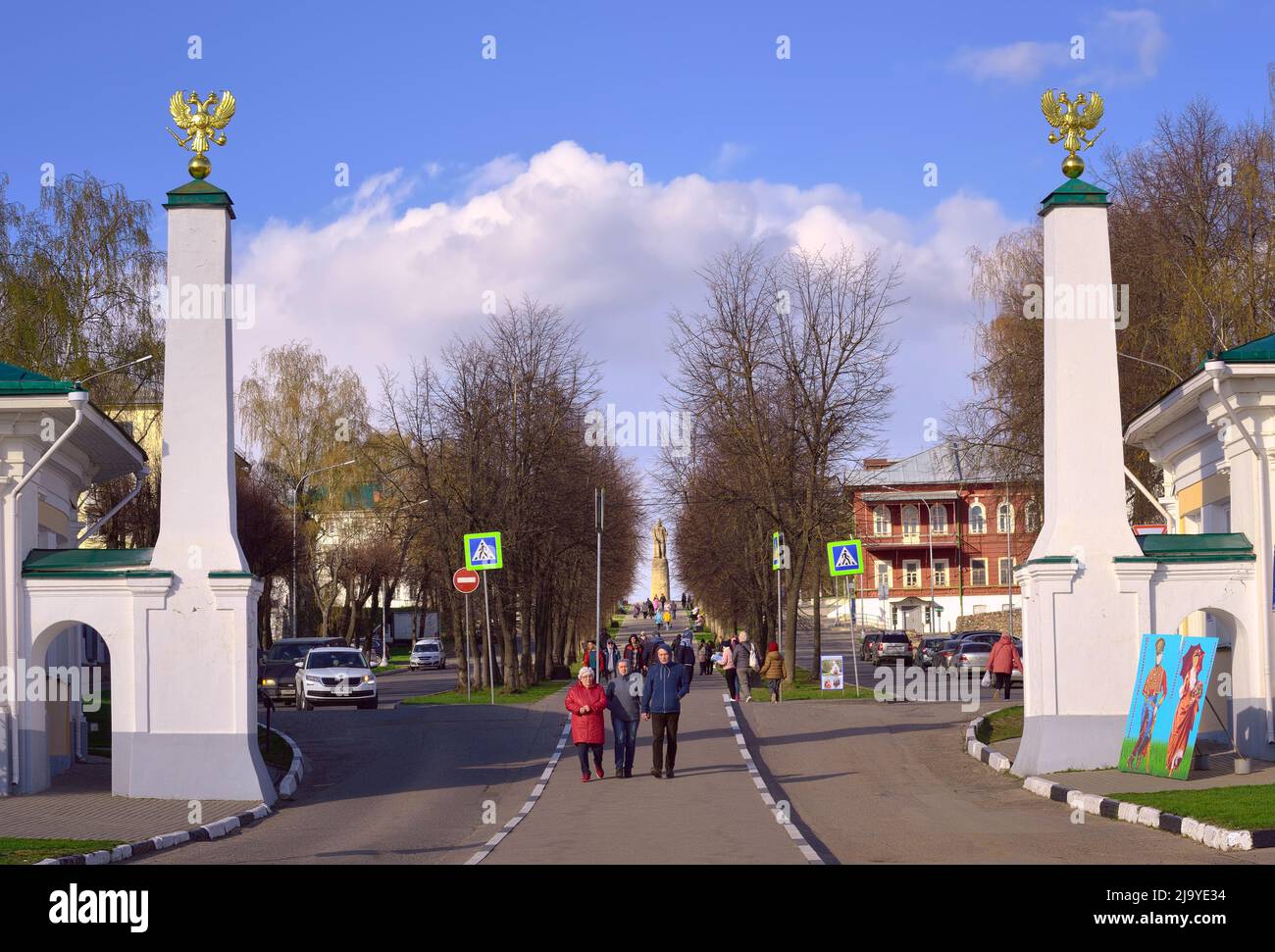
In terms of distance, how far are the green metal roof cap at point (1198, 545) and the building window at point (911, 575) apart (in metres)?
77.7

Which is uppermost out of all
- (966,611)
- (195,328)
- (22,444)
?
(195,328)

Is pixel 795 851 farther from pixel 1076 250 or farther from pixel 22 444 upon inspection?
pixel 22 444

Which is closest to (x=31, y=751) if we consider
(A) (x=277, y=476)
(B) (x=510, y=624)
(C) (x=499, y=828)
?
(C) (x=499, y=828)

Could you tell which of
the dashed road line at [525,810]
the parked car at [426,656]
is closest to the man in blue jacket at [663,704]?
the dashed road line at [525,810]

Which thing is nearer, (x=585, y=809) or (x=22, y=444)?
(x=585, y=809)

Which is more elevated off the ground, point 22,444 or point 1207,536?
point 22,444

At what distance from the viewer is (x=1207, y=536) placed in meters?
20.8

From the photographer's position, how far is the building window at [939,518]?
9750 centimetres

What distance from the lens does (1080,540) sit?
20531mm

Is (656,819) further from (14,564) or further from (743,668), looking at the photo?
(743,668)

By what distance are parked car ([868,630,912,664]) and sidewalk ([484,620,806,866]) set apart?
133 feet

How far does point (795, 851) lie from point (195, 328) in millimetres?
11103

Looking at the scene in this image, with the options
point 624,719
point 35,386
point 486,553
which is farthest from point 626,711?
point 486,553

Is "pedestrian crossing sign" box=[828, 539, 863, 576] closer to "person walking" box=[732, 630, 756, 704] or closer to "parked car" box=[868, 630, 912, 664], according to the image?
"person walking" box=[732, 630, 756, 704]
